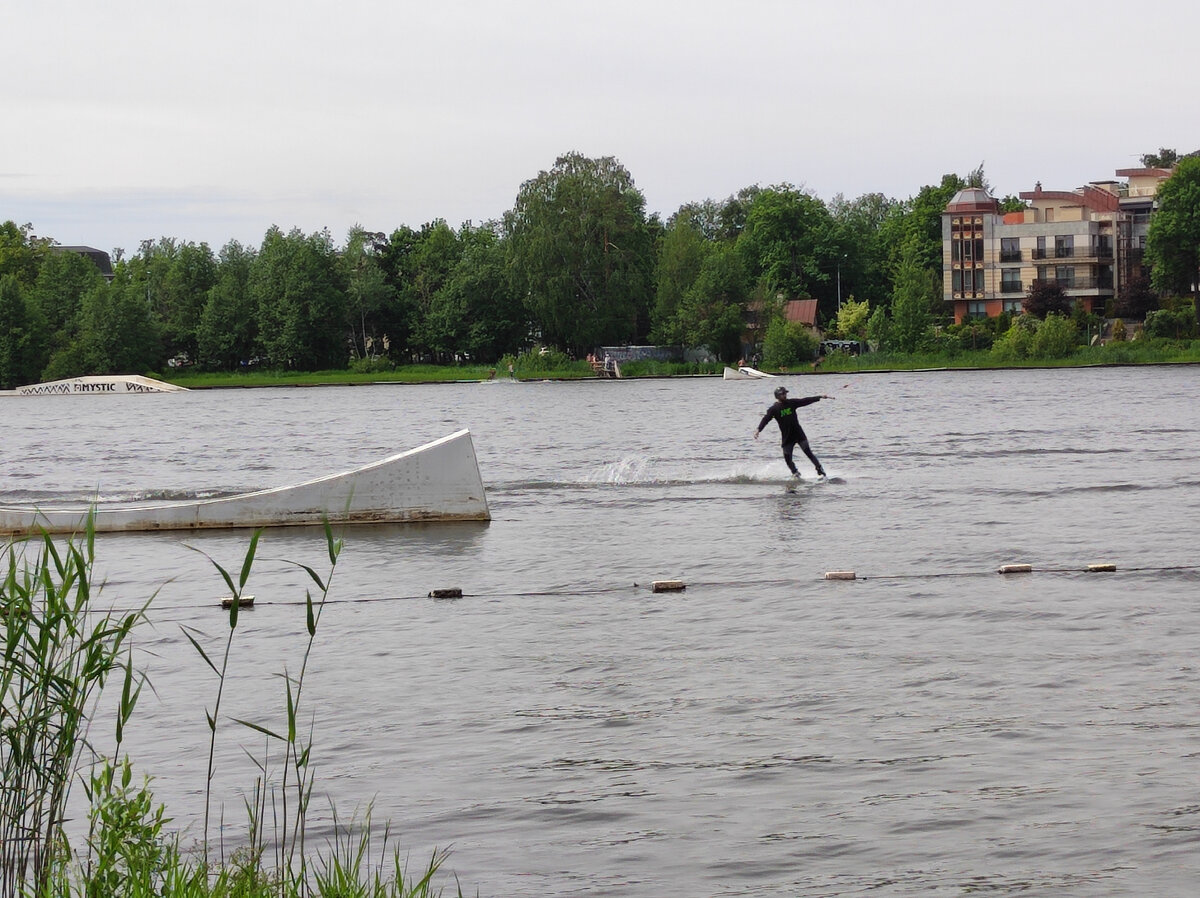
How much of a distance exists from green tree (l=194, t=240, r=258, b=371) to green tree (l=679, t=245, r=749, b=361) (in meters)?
37.5

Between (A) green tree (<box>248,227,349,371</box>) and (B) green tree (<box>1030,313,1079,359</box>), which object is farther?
(A) green tree (<box>248,227,349,371</box>)

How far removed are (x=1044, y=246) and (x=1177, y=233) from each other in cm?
1409

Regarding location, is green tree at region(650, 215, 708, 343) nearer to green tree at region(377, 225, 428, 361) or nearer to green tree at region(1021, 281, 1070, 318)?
green tree at region(377, 225, 428, 361)

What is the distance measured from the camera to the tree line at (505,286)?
10756cm

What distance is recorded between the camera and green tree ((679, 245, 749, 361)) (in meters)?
111

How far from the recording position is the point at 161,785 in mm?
9648

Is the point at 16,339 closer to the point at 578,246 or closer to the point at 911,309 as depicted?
the point at 578,246

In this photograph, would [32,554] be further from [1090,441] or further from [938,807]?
[1090,441]

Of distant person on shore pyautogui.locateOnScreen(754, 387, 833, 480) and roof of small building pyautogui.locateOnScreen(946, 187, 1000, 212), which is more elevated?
roof of small building pyautogui.locateOnScreen(946, 187, 1000, 212)

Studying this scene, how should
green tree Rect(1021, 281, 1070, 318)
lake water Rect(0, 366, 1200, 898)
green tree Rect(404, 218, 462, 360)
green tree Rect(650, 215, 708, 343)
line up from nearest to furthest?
lake water Rect(0, 366, 1200, 898) → green tree Rect(650, 215, 708, 343) → green tree Rect(1021, 281, 1070, 318) → green tree Rect(404, 218, 462, 360)

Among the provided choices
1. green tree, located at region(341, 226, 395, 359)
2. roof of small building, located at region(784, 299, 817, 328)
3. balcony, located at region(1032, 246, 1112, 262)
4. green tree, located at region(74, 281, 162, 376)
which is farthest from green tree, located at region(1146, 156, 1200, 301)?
green tree, located at region(74, 281, 162, 376)

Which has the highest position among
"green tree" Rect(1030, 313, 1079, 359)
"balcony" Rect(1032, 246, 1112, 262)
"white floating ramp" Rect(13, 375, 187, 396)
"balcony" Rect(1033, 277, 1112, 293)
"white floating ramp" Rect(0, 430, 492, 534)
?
"balcony" Rect(1032, 246, 1112, 262)

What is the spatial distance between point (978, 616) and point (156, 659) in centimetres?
781

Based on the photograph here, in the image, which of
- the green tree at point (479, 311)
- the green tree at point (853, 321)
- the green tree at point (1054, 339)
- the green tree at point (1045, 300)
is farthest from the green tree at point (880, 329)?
the green tree at point (479, 311)
